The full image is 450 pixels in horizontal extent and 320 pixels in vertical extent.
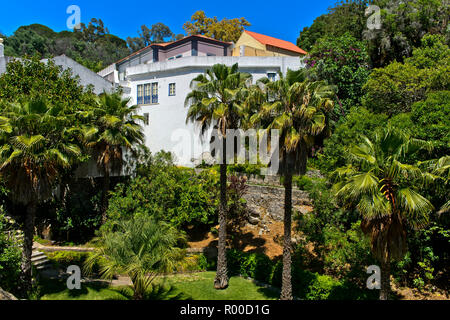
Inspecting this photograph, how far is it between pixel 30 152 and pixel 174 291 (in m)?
10.4

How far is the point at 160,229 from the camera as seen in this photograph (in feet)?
55.5

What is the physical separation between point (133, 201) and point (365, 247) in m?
15.1

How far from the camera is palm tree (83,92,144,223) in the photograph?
22.8 metres

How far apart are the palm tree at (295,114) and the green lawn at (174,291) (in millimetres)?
6116

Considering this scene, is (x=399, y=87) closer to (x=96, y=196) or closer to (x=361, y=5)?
(x=361, y=5)

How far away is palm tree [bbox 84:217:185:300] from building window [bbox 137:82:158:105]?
22087 mm

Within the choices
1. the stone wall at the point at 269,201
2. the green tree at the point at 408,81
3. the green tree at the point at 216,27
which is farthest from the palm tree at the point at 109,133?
the green tree at the point at 216,27

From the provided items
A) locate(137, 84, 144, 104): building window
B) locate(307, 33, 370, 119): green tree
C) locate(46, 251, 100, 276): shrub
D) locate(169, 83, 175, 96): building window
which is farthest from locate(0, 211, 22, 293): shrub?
locate(307, 33, 370, 119): green tree

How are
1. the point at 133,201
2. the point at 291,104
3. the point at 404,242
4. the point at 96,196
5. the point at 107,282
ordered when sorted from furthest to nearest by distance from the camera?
the point at 96,196 → the point at 133,201 → the point at 107,282 → the point at 291,104 → the point at 404,242

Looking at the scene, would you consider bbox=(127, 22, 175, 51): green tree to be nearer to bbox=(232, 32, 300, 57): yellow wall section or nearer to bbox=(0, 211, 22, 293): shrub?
bbox=(232, 32, 300, 57): yellow wall section

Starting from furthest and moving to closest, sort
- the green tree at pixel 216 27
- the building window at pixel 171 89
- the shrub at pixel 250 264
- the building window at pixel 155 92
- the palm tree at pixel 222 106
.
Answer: the green tree at pixel 216 27, the building window at pixel 155 92, the building window at pixel 171 89, the shrub at pixel 250 264, the palm tree at pixel 222 106

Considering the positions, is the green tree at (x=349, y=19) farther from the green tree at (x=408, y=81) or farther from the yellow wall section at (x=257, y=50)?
the green tree at (x=408, y=81)

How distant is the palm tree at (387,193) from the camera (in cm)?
1084

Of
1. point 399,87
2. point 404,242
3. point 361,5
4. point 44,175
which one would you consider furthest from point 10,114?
point 361,5
